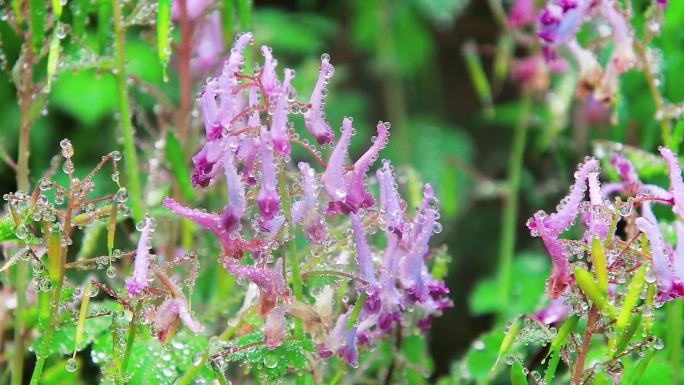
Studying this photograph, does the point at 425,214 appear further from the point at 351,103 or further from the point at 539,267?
the point at 351,103

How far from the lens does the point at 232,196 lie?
0.86m

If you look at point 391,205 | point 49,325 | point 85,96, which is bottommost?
point 85,96

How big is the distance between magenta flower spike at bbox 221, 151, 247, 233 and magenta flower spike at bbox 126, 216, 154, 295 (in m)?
0.08

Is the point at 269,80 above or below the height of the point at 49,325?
above

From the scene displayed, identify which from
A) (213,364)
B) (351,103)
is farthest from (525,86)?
(213,364)

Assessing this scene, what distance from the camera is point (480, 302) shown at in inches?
74.0

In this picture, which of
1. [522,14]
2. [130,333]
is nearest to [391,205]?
[130,333]

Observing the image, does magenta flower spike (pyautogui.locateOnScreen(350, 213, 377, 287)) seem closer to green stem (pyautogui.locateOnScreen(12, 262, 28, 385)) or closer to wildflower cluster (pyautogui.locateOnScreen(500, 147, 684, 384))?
wildflower cluster (pyautogui.locateOnScreen(500, 147, 684, 384))

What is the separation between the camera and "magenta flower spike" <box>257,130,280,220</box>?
0.85m

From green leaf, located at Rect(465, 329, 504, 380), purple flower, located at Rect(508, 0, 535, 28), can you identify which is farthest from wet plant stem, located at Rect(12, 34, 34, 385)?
purple flower, located at Rect(508, 0, 535, 28)

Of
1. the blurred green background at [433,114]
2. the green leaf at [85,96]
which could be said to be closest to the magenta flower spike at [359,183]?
the blurred green background at [433,114]

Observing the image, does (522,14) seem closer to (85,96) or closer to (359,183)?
(359,183)

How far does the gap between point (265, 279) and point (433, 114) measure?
241 centimetres

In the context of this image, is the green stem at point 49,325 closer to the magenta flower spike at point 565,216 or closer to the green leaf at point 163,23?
the green leaf at point 163,23
